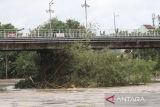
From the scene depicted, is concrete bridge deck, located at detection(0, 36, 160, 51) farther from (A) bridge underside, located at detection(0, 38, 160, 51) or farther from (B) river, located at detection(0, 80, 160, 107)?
(B) river, located at detection(0, 80, 160, 107)

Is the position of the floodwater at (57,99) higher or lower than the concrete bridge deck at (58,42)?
lower

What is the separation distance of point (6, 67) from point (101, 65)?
61.2 metres

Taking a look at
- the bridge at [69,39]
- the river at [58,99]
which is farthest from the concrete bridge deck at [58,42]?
the river at [58,99]

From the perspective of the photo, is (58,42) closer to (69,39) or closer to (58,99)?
(69,39)

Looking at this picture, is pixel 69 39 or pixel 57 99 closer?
pixel 57 99

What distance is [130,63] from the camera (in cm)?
6669

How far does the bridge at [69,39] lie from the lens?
220ft

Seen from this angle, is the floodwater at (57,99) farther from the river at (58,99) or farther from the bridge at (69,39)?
the bridge at (69,39)

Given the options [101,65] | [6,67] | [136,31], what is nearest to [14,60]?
[6,67]

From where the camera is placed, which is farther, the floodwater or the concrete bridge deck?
the concrete bridge deck

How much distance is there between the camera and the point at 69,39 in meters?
67.9

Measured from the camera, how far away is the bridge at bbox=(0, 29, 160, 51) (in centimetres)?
6694

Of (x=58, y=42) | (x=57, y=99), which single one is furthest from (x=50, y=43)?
(x=57, y=99)

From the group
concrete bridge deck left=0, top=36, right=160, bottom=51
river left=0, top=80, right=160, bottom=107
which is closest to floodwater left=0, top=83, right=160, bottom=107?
river left=0, top=80, right=160, bottom=107
